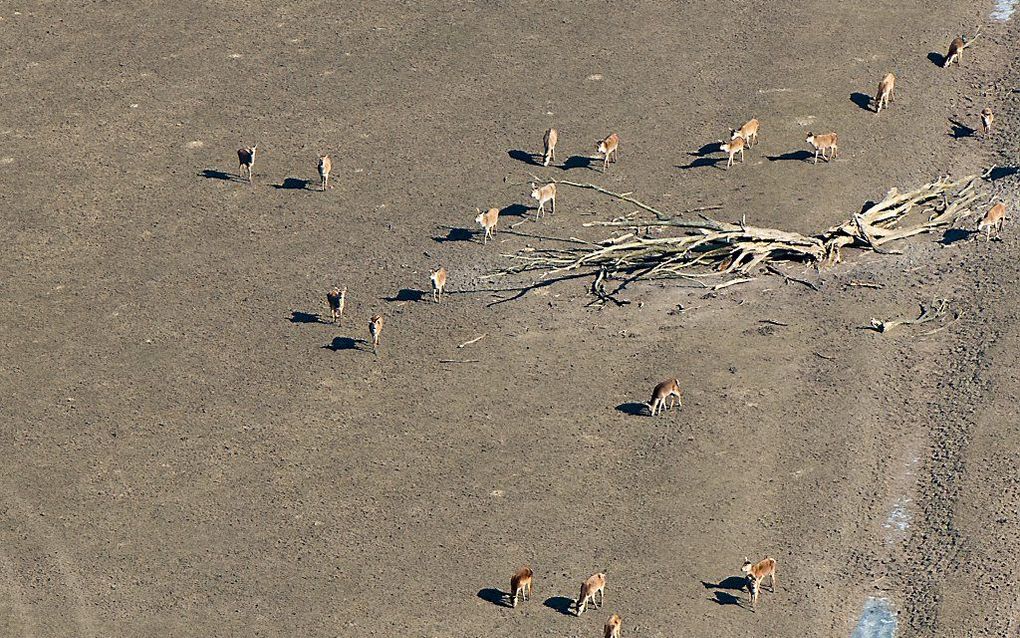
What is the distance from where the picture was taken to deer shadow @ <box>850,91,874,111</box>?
36.5 metres

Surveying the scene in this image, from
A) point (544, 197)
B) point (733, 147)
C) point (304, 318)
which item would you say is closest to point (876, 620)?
point (304, 318)

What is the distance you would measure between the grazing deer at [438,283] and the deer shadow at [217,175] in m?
4.89

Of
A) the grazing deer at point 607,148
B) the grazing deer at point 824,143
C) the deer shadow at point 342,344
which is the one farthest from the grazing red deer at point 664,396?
the grazing deer at point 824,143

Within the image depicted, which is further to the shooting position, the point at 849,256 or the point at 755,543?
the point at 849,256

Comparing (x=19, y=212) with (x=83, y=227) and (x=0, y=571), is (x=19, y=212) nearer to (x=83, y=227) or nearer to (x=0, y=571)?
(x=83, y=227)

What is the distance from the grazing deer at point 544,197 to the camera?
32656 mm

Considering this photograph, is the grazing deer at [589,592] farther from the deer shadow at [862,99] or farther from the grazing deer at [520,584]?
the deer shadow at [862,99]

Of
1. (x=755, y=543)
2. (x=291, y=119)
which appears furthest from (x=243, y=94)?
(x=755, y=543)

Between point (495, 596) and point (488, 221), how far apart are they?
28.3 feet

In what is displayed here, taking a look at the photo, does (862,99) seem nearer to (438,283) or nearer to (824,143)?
(824,143)

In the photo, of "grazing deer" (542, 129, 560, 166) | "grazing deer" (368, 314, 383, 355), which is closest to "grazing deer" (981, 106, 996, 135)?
"grazing deer" (542, 129, 560, 166)

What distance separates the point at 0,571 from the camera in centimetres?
2553

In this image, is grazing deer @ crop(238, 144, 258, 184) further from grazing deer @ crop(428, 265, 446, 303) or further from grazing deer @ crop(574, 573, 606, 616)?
grazing deer @ crop(574, 573, 606, 616)

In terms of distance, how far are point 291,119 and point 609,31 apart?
662 cm
